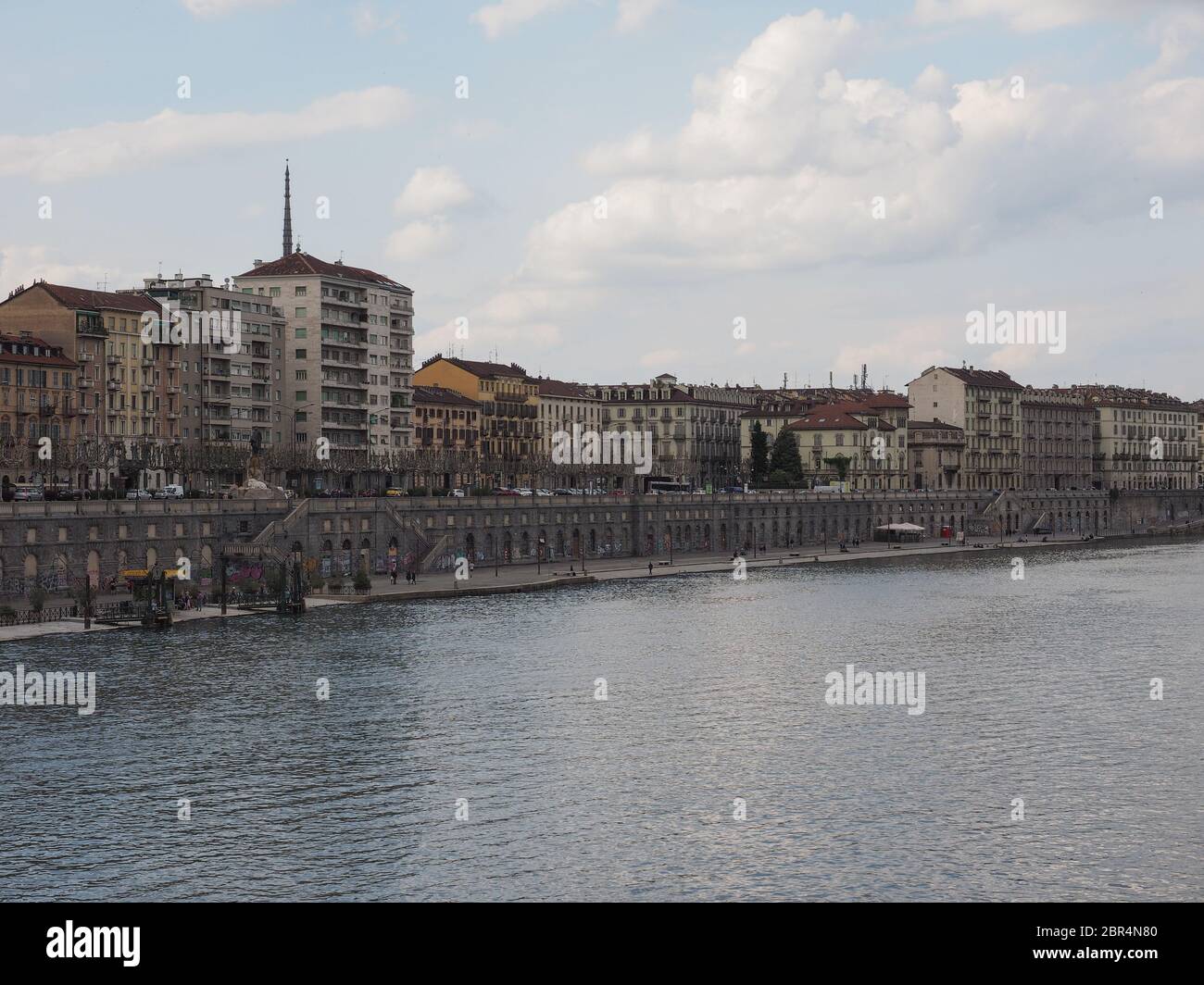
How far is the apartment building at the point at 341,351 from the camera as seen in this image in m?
176

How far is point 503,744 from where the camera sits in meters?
59.0

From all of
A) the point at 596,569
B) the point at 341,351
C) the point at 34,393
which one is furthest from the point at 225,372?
the point at 596,569

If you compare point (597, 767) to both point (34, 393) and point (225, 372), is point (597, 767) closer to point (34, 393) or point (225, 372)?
point (34, 393)

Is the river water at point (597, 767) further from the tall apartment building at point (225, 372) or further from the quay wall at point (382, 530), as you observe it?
the tall apartment building at point (225, 372)

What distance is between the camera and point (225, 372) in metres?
162

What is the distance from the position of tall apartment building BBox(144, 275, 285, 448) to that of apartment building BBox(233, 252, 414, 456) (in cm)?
226

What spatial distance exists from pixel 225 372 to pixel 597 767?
4560 inches

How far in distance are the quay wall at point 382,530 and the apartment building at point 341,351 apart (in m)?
34.7

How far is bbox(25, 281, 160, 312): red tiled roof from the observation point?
A: 14150 cm

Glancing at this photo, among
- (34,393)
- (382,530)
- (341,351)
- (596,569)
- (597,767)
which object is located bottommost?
(597,767)

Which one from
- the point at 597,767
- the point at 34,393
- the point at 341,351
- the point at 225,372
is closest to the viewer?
the point at 597,767
